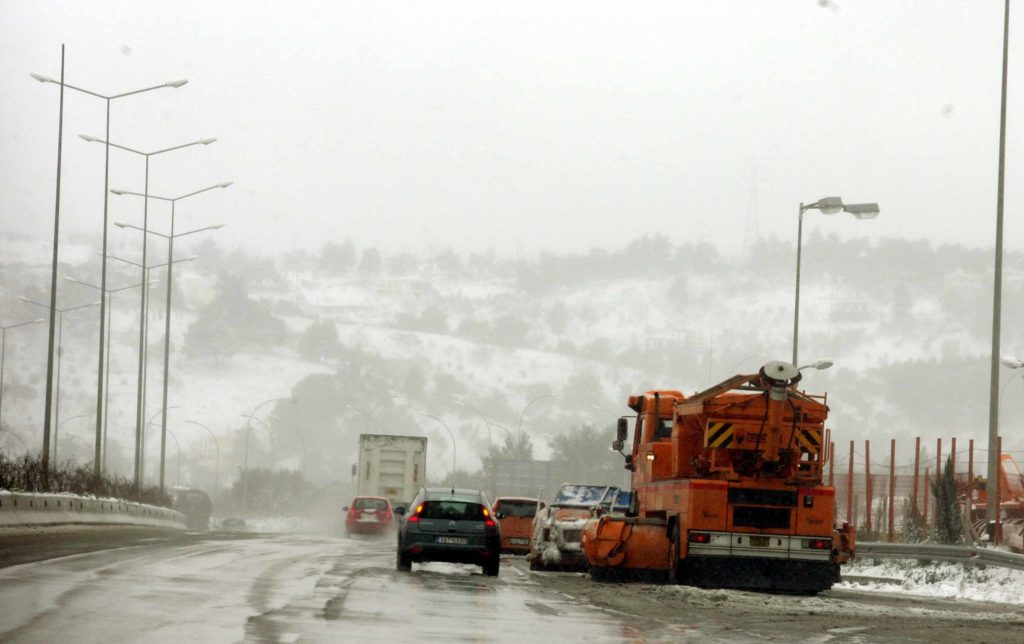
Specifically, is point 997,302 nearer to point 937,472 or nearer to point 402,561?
point 937,472

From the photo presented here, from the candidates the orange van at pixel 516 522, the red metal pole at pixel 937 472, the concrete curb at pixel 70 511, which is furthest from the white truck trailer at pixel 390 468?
the red metal pole at pixel 937 472

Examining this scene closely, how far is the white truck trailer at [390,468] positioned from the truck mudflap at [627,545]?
3085 centimetres

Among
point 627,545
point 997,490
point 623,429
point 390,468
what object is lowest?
point 390,468

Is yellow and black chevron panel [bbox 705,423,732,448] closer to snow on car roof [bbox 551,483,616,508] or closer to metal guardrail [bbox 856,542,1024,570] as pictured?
metal guardrail [bbox 856,542,1024,570]

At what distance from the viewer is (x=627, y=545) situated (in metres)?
25.0

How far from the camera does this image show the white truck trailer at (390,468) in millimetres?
55781

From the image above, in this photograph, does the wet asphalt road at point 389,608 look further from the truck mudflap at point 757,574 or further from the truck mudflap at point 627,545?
the truck mudflap at point 627,545

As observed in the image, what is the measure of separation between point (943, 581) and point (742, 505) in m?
5.72

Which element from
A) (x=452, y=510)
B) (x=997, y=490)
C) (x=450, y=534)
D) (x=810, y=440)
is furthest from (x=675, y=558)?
(x=997, y=490)

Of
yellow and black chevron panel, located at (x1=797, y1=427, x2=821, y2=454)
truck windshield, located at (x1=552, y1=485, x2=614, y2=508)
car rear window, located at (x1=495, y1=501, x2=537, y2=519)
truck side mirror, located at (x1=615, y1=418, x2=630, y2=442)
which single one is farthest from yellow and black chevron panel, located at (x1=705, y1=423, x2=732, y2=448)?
car rear window, located at (x1=495, y1=501, x2=537, y2=519)

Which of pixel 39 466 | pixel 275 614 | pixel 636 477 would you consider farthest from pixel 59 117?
pixel 275 614

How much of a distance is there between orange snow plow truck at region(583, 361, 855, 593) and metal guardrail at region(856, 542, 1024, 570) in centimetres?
218

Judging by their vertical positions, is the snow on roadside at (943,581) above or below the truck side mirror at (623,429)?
below

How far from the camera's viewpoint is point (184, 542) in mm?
34469
